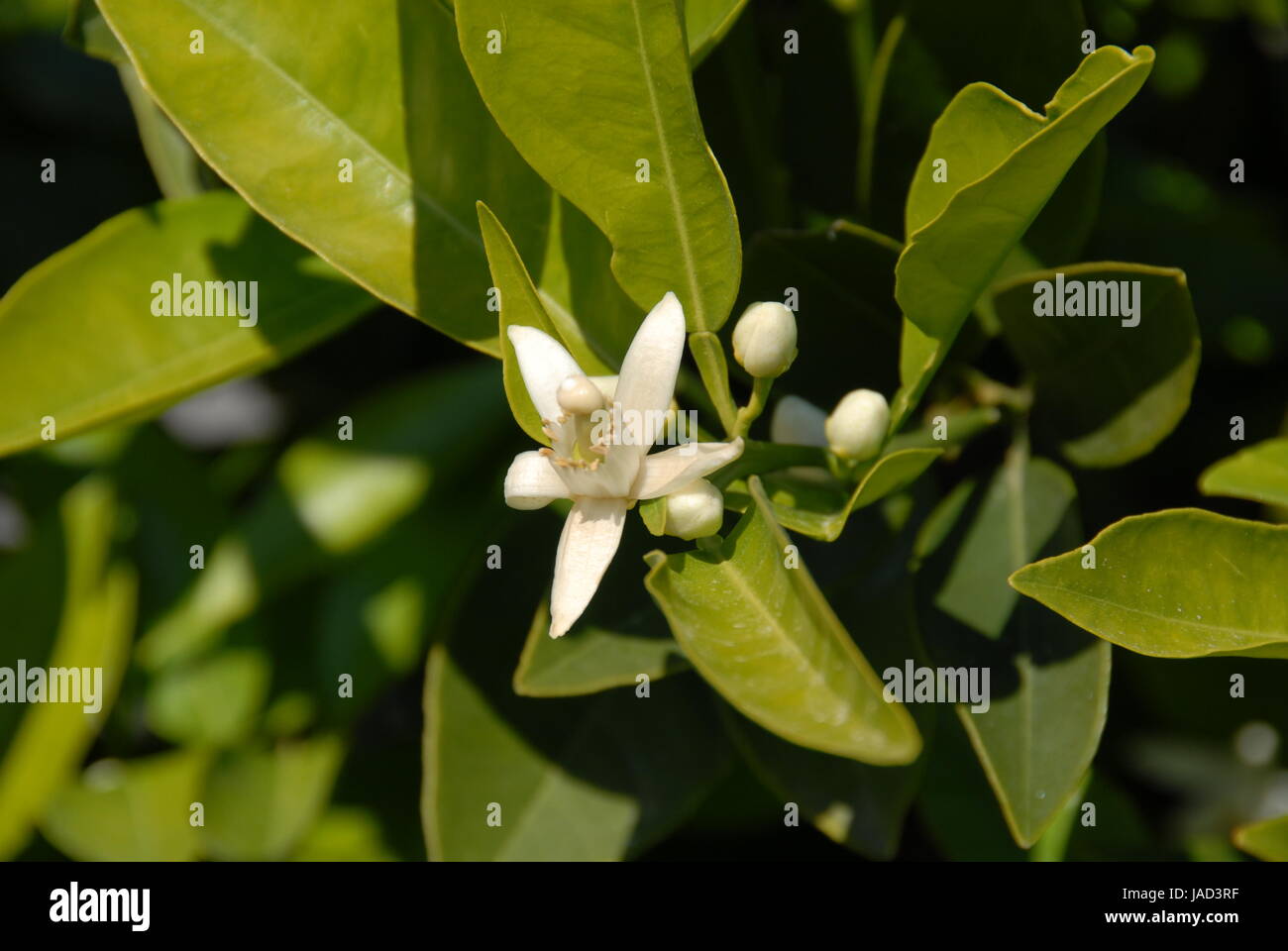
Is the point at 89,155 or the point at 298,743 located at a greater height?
the point at 89,155

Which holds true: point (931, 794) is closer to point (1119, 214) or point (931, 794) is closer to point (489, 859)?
point (489, 859)

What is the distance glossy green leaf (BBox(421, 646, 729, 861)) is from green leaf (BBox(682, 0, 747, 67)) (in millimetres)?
606

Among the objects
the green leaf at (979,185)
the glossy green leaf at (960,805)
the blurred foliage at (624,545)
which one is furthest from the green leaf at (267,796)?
the green leaf at (979,185)

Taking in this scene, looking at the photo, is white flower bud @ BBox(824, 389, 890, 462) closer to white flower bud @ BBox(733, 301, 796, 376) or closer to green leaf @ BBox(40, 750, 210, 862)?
white flower bud @ BBox(733, 301, 796, 376)

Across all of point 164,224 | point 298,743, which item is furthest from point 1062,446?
point 298,743

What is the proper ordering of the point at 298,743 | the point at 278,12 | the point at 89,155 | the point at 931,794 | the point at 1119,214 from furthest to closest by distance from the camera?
A: 1. the point at 89,155
2. the point at 298,743
3. the point at 1119,214
4. the point at 931,794
5. the point at 278,12

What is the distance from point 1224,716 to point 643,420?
1.02m

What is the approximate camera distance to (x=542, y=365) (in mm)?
744

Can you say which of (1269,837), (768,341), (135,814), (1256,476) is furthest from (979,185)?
(135,814)

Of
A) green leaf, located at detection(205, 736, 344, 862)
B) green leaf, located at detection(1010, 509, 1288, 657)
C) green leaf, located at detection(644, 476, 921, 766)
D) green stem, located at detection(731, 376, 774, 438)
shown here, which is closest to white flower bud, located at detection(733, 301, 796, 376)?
green stem, located at detection(731, 376, 774, 438)

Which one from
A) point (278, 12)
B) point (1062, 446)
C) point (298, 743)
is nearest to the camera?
point (278, 12)

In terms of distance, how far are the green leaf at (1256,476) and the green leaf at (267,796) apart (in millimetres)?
1078

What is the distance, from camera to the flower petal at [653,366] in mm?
732

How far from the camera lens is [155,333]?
3.47ft
